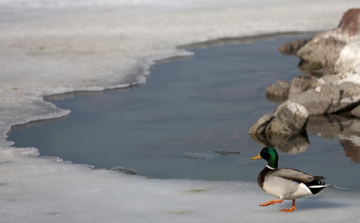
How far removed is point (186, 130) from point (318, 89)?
2.15 metres

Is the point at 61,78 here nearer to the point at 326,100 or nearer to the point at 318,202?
the point at 326,100

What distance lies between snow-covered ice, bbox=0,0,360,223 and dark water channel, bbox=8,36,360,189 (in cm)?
37

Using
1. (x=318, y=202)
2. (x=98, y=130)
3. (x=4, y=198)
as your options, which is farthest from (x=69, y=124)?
(x=318, y=202)

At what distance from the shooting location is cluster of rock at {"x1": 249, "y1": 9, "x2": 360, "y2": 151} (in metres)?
7.76

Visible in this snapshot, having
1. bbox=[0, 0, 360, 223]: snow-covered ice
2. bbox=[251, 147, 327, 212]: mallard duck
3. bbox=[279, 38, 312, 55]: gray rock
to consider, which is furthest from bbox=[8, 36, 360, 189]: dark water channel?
bbox=[279, 38, 312, 55]: gray rock

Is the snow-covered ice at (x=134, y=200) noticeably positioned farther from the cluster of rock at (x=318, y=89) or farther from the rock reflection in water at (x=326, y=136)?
the cluster of rock at (x=318, y=89)

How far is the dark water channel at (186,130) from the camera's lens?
6.66 m

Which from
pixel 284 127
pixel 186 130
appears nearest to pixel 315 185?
pixel 284 127

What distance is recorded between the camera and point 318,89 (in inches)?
344

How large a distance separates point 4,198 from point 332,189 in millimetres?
2997

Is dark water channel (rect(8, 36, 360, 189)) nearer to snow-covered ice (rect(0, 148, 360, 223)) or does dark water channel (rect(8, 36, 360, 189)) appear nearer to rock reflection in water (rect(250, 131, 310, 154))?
rock reflection in water (rect(250, 131, 310, 154))

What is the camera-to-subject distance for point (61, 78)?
1050 cm

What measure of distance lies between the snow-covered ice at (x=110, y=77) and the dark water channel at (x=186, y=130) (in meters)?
0.37

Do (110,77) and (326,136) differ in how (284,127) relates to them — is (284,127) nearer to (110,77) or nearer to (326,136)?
(326,136)
